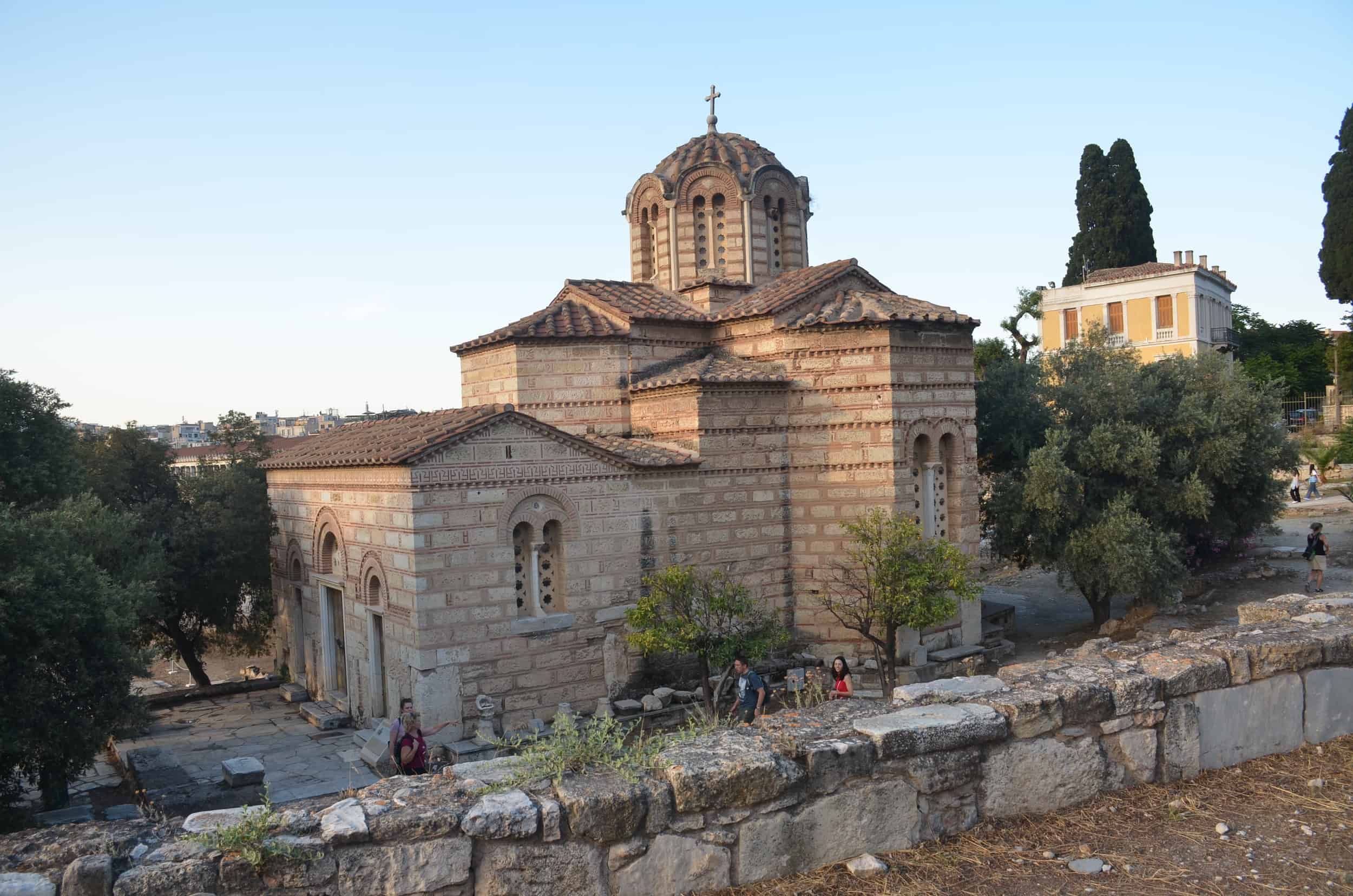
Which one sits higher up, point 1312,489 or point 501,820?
point 501,820

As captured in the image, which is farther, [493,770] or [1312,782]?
[1312,782]

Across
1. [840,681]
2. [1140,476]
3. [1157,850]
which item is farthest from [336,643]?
[1140,476]

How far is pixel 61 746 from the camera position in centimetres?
921

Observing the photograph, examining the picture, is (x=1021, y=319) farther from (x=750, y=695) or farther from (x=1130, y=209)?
(x=750, y=695)

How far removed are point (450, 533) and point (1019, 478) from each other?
1043cm

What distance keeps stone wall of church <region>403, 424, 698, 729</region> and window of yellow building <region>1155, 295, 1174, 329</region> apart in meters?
24.6

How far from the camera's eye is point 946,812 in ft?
14.0

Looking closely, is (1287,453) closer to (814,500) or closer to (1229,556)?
(1229,556)

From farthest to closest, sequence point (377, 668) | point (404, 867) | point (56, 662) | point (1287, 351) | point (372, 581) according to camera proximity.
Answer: point (1287, 351)
point (377, 668)
point (372, 581)
point (56, 662)
point (404, 867)

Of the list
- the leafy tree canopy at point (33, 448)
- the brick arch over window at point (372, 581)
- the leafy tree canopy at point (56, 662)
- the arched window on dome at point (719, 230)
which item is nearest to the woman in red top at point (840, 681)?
the brick arch over window at point (372, 581)

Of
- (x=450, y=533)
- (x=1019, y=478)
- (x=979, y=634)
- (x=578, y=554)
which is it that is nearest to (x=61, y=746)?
(x=450, y=533)

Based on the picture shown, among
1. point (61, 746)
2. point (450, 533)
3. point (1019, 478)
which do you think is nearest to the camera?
point (61, 746)

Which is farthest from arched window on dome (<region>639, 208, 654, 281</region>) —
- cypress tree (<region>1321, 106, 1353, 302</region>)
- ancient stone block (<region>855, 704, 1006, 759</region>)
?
cypress tree (<region>1321, 106, 1353, 302</region>)

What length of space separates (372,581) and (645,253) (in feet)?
26.0
